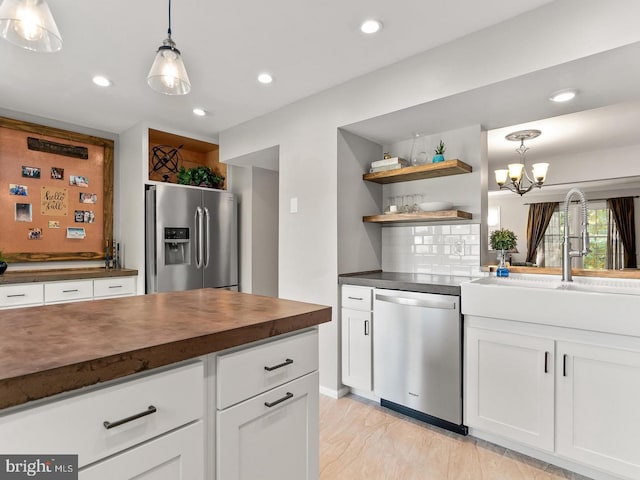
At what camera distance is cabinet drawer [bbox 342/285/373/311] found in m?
2.62

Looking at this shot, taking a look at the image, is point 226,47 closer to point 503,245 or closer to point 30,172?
point 30,172

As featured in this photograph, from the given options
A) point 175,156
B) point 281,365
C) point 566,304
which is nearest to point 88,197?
point 175,156

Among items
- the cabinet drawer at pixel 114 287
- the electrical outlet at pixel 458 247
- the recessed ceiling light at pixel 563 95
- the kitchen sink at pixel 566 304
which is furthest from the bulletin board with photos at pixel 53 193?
the recessed ceiling light at pixel 563 95

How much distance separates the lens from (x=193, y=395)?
0.95m

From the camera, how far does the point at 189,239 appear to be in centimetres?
364

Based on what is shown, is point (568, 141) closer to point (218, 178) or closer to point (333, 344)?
point (333, 344)

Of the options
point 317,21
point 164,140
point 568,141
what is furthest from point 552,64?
point 164,140

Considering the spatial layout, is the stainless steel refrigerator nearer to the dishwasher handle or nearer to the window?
the dishwasher handle

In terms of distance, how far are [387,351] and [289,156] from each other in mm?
1815

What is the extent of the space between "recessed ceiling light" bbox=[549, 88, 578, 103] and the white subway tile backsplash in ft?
3.11

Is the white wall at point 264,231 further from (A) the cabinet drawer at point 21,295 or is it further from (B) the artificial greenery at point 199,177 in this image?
(A) the cabinet drawer at point 21,295

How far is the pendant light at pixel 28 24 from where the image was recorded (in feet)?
3.78

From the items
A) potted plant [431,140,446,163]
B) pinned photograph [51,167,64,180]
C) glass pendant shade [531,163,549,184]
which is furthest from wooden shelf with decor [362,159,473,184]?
pinned photograph [51,167,64,180]

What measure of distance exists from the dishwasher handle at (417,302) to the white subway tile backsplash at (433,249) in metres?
0.66
